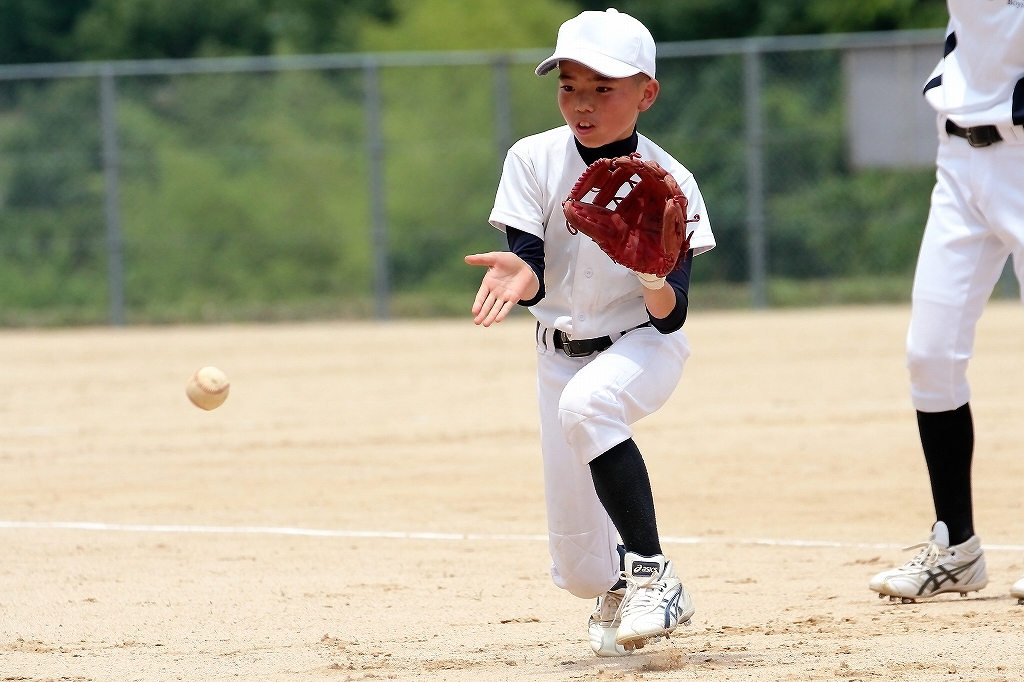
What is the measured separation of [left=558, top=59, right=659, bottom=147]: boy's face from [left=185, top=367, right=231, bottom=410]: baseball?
196 cm

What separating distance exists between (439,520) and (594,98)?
2903 mm

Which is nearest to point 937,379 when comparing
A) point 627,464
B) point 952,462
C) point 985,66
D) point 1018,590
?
point 952,462

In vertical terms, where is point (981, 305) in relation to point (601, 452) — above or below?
above

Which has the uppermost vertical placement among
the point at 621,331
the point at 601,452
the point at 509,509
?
the point at 621,331

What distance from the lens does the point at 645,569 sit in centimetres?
350

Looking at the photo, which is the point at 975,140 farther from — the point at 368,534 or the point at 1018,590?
the point at 368,534

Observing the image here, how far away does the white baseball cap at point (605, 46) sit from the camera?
11.6 feet

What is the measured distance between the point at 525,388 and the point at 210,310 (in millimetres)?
6606

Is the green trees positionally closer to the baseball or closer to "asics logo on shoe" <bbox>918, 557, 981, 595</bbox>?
the baseball

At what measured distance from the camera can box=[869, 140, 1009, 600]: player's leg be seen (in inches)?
165

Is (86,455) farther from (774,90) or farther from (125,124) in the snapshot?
(774,90)

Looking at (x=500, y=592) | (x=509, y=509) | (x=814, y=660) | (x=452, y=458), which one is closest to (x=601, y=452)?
(x=814, y=660)

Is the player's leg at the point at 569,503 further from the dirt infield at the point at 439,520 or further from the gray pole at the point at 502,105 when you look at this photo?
the gray pole at the point at 502,105

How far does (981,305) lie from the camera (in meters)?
4.24
